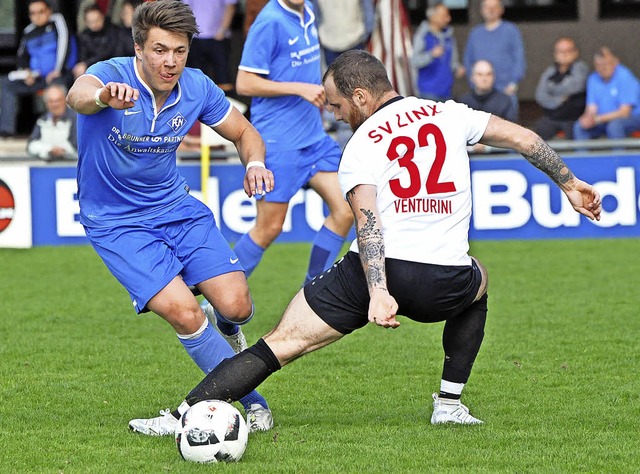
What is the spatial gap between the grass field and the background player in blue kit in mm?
657

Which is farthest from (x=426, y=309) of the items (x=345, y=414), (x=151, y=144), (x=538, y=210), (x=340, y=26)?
(x=340, y=26)

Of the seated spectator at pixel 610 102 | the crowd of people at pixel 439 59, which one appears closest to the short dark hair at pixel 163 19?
the crowd of people at pixel 439 59

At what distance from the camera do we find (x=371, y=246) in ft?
16.9

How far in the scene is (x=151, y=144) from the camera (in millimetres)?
5820

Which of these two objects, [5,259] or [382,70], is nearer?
[382,70]

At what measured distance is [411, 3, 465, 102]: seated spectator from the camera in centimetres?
1468

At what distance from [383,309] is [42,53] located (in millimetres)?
11075

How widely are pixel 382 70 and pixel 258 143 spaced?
0.96 metres

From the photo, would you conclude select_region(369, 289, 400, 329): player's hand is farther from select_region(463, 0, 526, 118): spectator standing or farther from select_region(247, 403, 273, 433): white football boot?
select_region(463, 0, 526, 118): spectator standing

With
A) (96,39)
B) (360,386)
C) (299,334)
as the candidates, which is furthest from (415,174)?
(96,39)

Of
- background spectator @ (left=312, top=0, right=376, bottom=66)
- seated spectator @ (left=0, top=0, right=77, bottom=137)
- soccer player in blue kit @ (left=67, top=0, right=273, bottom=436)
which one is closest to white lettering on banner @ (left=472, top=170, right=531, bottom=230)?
background spectator @ (left=312, top=0, right=376, bottom=66)

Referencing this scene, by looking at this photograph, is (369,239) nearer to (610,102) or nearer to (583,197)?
(583,197)

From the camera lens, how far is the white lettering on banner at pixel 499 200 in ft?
42.2

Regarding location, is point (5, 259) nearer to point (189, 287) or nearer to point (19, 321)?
point (19, 321)
